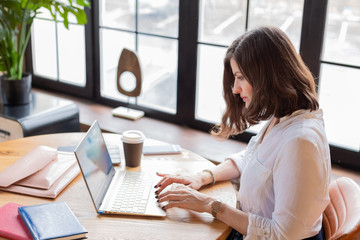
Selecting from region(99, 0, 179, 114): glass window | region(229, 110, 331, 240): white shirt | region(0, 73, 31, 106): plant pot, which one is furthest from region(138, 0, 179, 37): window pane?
region(229, 110, 331, 240): white shirt

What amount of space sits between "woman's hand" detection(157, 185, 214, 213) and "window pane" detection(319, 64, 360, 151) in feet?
3.51

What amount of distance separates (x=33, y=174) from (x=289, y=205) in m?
0.92

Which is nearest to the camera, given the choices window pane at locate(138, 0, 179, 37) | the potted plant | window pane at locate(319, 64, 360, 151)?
window pane at locate(319, 64, 360, 151)

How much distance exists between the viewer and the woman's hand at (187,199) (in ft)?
5.01

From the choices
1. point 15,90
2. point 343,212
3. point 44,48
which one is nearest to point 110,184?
point 343,212

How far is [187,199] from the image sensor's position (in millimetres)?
1548

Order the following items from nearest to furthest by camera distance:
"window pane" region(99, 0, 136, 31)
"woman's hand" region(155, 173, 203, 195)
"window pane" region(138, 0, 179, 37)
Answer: "woman's hand" region(155, 173, 203, 195)
"window pane" region(138, 0, 179, 37)
"window pane" region(99, 0, 136, 31)

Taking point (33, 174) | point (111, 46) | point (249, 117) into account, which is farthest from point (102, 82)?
point (249, 117)

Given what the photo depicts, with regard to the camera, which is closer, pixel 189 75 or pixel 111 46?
pixel 189 75

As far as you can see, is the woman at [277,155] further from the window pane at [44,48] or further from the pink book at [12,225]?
the window pane at [44,48]

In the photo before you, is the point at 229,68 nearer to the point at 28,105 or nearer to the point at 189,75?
the point at 189,75

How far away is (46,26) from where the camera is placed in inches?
132

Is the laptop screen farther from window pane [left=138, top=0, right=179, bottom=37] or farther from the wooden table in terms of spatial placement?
window pane [left=138, top=0, right=179, bottom=37]

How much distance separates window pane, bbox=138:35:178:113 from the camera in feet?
9.29
